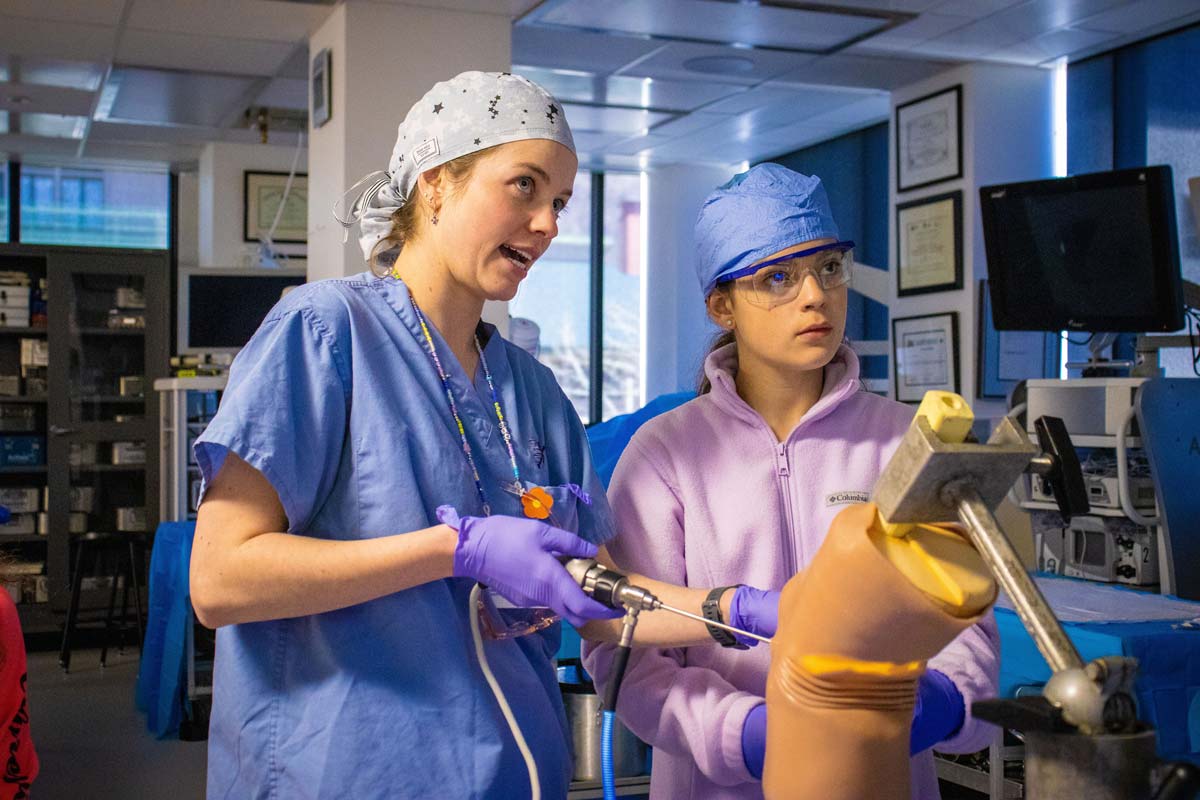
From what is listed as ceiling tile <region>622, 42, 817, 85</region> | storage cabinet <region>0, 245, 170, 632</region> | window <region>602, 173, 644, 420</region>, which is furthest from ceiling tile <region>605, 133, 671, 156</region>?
storage cabinet <region>0, 245, 170, 632</region>

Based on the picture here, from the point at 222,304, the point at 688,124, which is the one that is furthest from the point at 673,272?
the point at 222,304

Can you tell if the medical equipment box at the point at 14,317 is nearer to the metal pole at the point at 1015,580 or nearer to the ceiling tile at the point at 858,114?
the ceiling tile at the point at 858,114

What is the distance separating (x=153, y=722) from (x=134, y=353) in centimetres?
283

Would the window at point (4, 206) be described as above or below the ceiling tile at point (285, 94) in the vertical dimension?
below

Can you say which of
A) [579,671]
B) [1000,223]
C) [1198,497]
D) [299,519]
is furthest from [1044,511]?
[299,519]

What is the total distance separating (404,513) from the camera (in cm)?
114

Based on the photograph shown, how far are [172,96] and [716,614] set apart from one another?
5445 millimetres

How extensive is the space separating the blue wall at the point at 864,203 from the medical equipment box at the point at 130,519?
410 cm

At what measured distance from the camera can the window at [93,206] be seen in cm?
766

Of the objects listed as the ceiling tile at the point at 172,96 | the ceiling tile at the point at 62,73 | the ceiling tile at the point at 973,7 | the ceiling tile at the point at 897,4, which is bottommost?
the ceiling tile at the point at 897,4

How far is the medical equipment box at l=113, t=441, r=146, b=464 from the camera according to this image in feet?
22.1

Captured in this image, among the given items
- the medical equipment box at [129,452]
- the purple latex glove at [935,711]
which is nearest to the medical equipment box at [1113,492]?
the purple latex glove at [935,711]

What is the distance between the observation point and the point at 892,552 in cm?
75

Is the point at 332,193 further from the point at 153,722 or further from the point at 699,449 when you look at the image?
the point at 699,449
